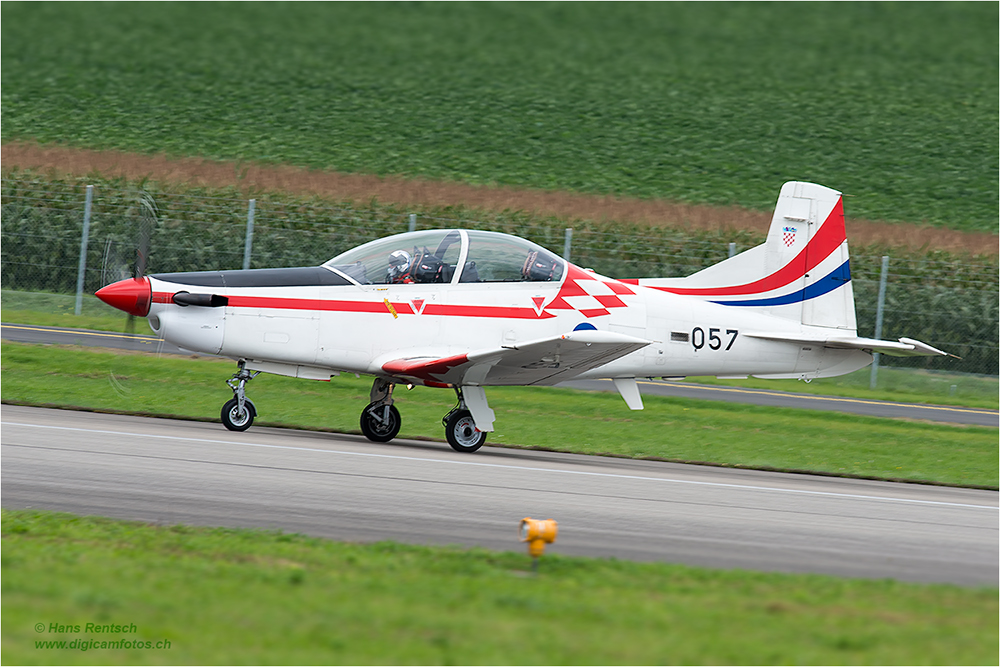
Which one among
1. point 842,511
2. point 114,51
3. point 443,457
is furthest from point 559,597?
point 114,51

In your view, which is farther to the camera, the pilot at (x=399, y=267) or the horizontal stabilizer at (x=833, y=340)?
the horizontal stabilizer at (x=833, y=340)

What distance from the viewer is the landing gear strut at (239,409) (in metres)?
12.9

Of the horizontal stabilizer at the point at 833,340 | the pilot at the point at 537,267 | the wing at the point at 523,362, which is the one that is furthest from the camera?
the horizontal stabilizer at the point at 833,340

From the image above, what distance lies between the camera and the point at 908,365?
24984 millimetres

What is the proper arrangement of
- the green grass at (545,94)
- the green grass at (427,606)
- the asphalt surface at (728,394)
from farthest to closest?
1. the green grass at (545,94)
2. the asphalt surface at (728,394)
3. the green grass at (427,606)

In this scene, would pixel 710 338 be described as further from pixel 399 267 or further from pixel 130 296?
pixel 130 296

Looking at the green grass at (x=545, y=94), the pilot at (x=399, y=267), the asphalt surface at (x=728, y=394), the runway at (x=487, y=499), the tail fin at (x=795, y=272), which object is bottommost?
the runway at (x=487, y=499)

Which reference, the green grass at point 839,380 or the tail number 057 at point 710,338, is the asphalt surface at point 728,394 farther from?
the tail number 057 at point 710,338

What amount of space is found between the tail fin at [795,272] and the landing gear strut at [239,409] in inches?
220

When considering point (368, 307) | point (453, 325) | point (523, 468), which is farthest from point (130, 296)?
point (523, 468)

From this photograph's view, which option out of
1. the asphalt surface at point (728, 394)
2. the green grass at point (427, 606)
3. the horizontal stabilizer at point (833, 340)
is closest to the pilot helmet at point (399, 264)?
the horizontal stabilizer at point (833, 340)

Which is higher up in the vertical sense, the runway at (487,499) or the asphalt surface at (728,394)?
the asphalt surface at (728,394)

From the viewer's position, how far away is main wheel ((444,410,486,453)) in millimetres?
13250

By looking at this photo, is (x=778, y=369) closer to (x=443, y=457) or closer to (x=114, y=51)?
(x=443, y=457)
